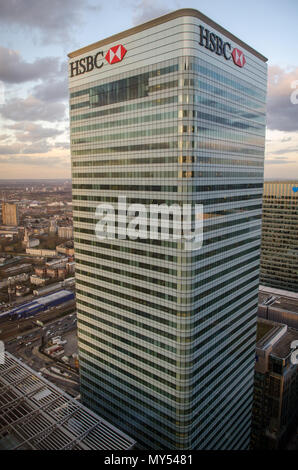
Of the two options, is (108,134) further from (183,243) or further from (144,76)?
(183,243)

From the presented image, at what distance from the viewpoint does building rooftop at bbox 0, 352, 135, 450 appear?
40.8 meters

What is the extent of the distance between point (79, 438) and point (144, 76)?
168 feet

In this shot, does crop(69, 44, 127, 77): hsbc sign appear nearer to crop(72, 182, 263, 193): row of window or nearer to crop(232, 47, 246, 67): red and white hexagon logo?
crop(232, 47, 246, 67): red and white hexagon logo

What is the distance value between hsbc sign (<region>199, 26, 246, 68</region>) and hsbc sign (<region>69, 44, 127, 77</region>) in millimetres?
12075

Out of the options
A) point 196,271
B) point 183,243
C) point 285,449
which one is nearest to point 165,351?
point 196,271

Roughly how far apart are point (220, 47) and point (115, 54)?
1584 cm

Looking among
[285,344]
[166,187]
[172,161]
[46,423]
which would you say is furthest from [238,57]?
[285,344]

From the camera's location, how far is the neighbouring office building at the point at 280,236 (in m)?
151

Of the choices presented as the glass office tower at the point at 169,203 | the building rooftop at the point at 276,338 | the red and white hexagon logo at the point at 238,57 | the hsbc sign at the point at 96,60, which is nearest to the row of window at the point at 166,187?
the glass office tower at the point at 169,203

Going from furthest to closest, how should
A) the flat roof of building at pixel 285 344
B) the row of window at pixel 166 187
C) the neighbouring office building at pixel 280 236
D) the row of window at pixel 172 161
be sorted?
the neighbouring office building at pixel 280 236
the flat roof of building at pixel 285 344
the row of window at pixel 166 187
the row of window at pixel 172 161

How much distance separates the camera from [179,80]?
4078cm

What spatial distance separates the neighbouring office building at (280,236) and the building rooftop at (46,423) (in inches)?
5266

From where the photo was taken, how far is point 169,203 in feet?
143

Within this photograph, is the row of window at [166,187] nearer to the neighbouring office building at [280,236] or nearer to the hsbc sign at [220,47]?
the hsbc sign at [220,47]
